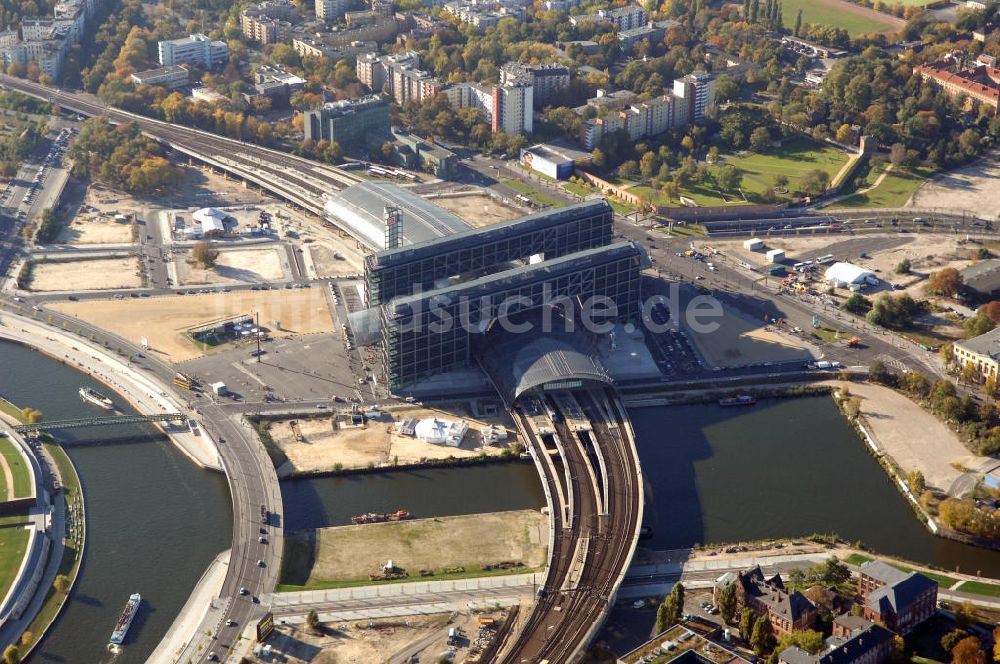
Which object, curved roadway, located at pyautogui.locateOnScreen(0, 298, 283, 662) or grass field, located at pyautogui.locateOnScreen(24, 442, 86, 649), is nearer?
curved roadway, located at pyautogui.locateOnScreen(0, 298, 283, 662)

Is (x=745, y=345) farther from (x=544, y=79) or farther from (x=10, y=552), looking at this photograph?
(x=544, y=79)

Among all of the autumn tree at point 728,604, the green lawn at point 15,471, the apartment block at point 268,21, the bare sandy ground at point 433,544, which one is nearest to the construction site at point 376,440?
the bare sandy ground at point 433,544

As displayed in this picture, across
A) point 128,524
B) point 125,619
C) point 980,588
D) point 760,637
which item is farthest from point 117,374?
point 980,588

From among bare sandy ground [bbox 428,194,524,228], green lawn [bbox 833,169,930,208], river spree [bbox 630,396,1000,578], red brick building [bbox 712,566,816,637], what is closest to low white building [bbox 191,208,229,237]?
bare sandy ground [bbox 428,194,524,228]

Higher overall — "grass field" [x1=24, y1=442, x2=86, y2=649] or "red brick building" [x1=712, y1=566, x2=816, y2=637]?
"red brick building" [x1=712, y1=566, x2=816, y2=637]

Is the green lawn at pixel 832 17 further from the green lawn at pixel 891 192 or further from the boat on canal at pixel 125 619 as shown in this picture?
the boat on canal at pixel 125 619

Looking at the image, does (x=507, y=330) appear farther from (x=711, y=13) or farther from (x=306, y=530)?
(x=711, y=13)

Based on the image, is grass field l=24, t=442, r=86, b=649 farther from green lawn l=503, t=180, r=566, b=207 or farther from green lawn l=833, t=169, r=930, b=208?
green lawn l=833, t=169, r=930, b=208
